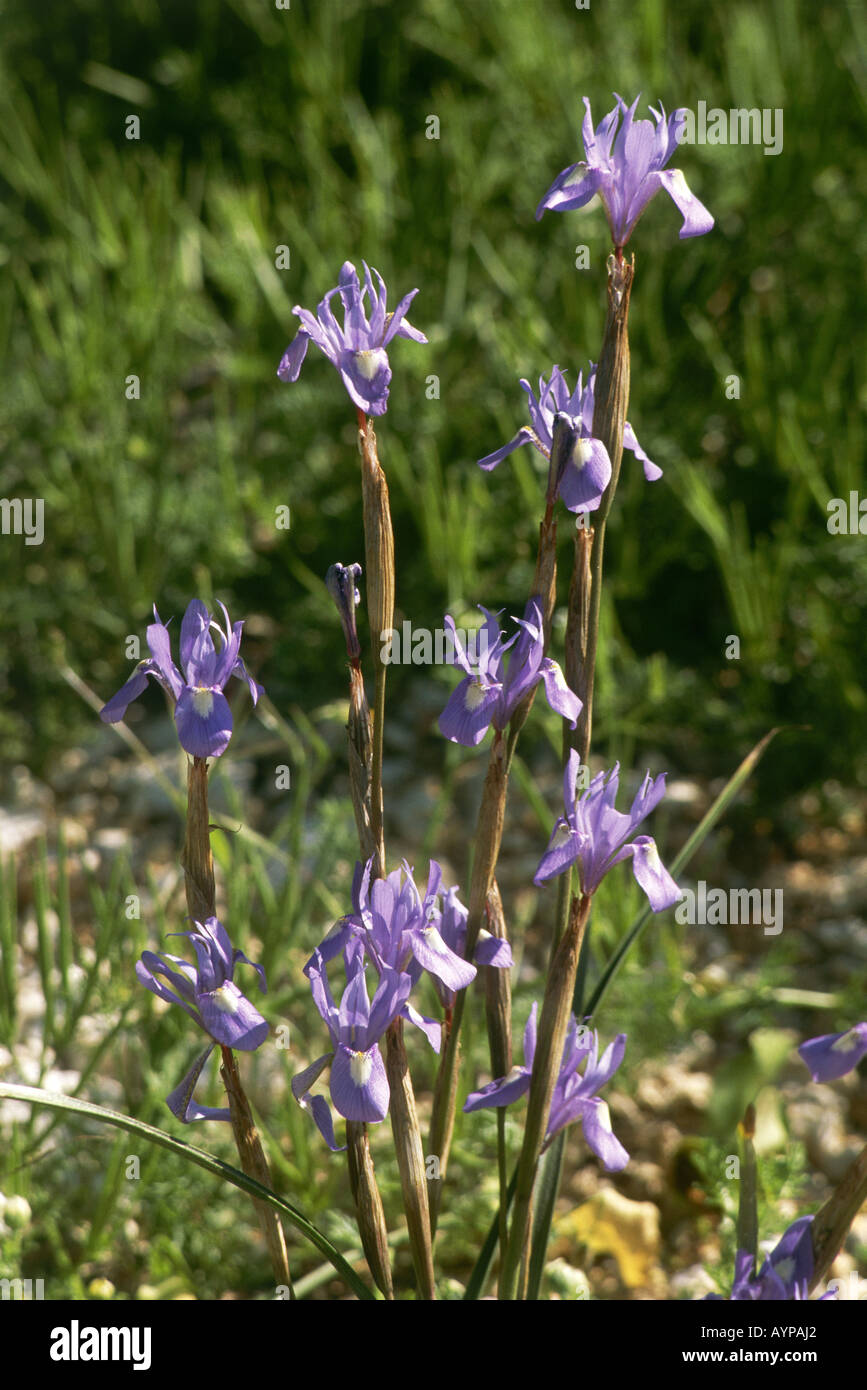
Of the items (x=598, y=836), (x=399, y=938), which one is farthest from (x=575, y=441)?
(x=399, y=938)

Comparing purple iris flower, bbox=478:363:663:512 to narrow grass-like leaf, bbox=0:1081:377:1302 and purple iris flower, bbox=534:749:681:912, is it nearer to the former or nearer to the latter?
purple iris flower, bbox=534:749:681:912

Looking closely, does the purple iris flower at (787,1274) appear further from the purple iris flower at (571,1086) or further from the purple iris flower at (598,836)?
the purple iris flower at (598,836)

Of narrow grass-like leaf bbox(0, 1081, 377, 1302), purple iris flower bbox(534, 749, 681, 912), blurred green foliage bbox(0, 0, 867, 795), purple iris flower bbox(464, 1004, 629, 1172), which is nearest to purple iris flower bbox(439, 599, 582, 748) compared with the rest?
purple iris flower bbox(534, 749, 681, 912)

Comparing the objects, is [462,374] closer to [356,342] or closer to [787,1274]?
[356,342]

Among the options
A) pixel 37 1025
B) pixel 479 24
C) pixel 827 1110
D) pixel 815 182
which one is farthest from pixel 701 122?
pixel 37 1025

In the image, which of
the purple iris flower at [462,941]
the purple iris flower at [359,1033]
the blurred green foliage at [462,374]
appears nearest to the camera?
the purple iris flower at [359,1033]

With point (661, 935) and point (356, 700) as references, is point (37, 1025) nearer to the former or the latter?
point (661, 935)

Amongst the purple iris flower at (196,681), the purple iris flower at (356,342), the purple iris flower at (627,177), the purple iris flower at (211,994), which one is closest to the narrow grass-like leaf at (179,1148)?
the purple iris flower at (211,994)
